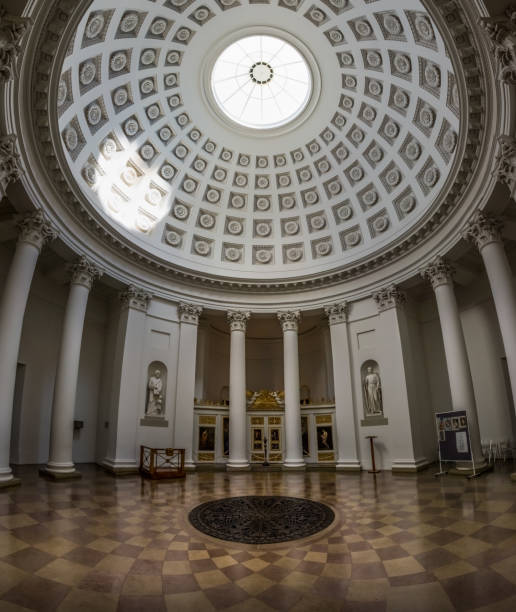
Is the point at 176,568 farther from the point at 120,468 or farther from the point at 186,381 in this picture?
the point at 186,381

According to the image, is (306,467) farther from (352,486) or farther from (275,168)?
(275,168)

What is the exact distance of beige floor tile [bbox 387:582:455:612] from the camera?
13.0 feet

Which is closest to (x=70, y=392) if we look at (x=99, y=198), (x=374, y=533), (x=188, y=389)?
(x=188, y=389)

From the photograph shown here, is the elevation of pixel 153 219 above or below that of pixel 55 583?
above

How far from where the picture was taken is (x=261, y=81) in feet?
72.1

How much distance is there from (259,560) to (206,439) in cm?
1577

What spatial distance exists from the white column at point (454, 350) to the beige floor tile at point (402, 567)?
10548 millimetres

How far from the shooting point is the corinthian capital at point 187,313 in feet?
68.9

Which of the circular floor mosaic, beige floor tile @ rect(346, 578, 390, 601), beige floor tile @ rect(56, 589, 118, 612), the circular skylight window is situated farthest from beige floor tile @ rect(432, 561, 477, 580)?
the circular skylight window

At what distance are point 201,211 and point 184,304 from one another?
6326 millimetres

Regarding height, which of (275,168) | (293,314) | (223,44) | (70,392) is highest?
(223,44)

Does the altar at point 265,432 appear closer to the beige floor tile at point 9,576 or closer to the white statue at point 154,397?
the white statue at point 154,397

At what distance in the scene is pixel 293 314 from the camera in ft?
73.6

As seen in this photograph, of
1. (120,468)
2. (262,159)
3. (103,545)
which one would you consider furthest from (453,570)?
(262,159)
